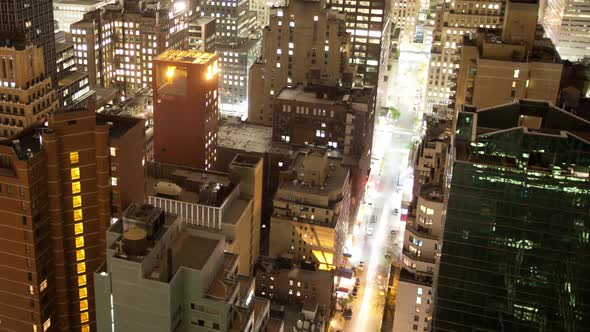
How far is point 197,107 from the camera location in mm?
153375

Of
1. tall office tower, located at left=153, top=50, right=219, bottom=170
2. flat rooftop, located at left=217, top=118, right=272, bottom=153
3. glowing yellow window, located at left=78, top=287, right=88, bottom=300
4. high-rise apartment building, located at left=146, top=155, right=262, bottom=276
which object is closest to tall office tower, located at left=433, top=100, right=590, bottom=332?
glowing yellow window, located at left=78, top=287, right=88, bottom=300

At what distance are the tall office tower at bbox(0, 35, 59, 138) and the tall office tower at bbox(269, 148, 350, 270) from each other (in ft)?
165

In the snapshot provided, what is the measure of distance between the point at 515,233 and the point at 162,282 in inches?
1328

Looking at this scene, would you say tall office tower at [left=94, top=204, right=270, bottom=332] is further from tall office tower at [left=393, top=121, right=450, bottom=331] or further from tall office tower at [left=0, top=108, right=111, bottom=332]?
tall office tower at [left=393, top=121, right=450, bottom=331]

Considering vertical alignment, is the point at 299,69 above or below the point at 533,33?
below

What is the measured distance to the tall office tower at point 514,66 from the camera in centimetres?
10756

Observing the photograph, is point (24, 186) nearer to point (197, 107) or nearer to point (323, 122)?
point (197, 107)

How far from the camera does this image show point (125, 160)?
333 feet

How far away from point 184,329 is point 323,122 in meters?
109

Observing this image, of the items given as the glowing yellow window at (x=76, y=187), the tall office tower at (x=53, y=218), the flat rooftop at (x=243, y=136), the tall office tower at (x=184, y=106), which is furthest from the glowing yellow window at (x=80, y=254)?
the flat rooftop at (x=243, y=136)

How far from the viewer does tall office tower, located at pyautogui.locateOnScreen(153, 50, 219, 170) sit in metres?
151

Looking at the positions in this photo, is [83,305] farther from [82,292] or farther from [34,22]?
[34,22]

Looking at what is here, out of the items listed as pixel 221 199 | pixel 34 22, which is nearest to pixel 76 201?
pixel 221 199

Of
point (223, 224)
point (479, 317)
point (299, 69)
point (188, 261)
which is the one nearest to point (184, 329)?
point (188, 261)
